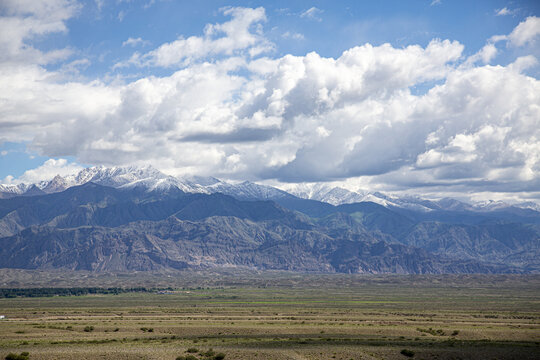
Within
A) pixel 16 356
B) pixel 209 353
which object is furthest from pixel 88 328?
pixel 209 353

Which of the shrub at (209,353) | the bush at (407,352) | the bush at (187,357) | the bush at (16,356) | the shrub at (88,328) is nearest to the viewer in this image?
the bush at (16,356)

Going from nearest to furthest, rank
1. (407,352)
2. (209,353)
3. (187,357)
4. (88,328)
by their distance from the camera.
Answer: (187,357) < (209,353) < (407,352) < (88,328)

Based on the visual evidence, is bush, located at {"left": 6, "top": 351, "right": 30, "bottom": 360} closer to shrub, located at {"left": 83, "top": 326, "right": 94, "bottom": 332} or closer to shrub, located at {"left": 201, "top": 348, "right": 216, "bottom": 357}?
shrub, located at {"left": 201, "top": 348, "right": 216, "bottom": 357}

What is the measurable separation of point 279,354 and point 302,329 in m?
36.6

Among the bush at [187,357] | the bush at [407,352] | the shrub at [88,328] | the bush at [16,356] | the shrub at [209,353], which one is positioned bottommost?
the shrub at [88,328]

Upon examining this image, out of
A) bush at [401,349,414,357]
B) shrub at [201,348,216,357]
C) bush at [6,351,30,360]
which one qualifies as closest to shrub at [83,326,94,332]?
bush at [6,351,30,360]

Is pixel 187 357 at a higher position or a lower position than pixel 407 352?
higher

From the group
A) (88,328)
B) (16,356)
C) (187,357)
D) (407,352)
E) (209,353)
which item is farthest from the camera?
(88,328)

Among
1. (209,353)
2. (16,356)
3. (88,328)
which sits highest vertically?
(16,356)

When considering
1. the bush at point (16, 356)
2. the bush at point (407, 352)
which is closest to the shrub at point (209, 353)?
the bush at point (16, 356)

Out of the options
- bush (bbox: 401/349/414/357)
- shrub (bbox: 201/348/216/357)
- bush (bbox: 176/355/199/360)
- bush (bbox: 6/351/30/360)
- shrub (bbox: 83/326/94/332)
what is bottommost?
shrub (bbox: 83/326/94/332)

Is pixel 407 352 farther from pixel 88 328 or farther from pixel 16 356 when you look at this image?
pixel 88 328

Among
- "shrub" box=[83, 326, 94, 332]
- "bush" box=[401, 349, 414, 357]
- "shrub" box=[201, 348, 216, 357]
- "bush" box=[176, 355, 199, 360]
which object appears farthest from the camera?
"shrub" box=[83, 326, 94, 332]

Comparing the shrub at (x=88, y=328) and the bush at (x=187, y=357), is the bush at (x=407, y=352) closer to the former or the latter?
the bush at (x=187, y=357)
